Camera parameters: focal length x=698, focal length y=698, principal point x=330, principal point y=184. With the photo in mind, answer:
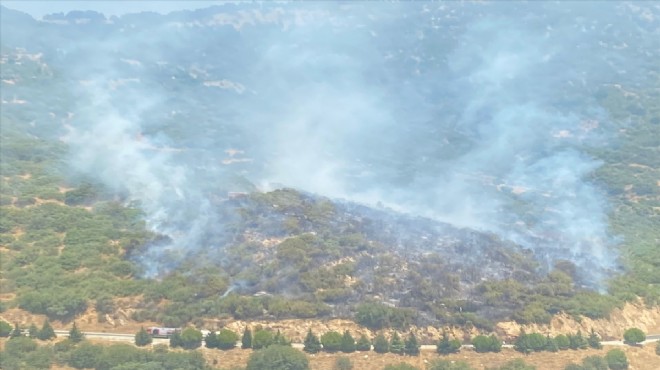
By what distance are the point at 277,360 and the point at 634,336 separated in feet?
94.8

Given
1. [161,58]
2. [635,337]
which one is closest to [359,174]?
[635,337]

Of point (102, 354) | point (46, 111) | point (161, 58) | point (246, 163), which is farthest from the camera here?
point (161, 58)

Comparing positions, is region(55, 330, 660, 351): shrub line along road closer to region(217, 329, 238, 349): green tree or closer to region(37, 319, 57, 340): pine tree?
region(217, 329, 238, 349): green tree

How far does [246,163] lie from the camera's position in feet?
391

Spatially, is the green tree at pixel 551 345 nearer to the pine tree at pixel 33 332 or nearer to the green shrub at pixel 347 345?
the green shrub at pixel 347 345

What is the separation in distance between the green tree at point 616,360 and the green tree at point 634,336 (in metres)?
4.71

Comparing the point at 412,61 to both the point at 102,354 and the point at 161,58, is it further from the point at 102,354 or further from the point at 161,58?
the point at 102,354

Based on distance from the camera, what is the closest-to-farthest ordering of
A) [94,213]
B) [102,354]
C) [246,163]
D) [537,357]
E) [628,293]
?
[102,354] → [537,357] → [628,293] → [94,213] → [246,163]

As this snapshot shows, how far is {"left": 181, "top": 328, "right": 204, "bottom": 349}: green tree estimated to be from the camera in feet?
171

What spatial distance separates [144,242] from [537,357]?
39.1 m

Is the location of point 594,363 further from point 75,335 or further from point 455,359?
point 75,335

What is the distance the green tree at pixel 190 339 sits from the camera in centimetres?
5203

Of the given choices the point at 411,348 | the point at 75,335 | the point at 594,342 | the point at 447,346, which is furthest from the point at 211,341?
the point at 594,342

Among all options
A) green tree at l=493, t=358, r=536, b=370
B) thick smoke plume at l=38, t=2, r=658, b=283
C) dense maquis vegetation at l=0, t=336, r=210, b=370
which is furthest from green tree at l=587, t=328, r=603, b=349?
dense maquis vegetation at l=0, t=336, r=210, b=370
